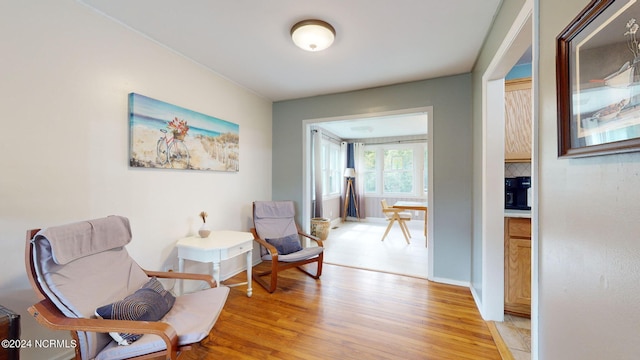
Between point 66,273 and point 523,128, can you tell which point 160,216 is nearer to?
point 66,273

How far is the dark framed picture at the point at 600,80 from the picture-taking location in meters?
0.64

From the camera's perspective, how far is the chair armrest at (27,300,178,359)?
3.76ft

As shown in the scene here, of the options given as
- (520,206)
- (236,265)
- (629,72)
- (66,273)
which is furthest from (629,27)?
(236,265)

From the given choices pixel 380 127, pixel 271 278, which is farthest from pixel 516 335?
pixel 380 127

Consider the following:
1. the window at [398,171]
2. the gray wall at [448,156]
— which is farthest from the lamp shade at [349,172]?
the gray wall at [448,156]

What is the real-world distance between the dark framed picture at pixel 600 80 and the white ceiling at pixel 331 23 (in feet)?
3.75

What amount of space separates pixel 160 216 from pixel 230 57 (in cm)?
169

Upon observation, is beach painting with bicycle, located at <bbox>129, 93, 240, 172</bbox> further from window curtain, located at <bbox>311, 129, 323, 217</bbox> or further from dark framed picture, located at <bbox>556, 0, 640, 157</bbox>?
dark framed picture, located at <bbox>556, 0, 640, 157</bbox>

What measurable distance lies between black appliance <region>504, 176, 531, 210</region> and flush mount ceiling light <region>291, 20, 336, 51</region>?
2.15 metres

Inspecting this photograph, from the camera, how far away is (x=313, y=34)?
1.93m

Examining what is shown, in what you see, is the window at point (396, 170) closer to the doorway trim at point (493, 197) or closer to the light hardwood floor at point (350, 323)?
the light hardwood floor at point (350, 323)

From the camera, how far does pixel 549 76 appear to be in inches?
41.8

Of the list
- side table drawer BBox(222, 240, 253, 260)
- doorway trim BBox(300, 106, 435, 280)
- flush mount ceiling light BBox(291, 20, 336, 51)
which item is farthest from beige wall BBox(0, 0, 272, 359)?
doorway trim BBox(300, 106, 435, 280)

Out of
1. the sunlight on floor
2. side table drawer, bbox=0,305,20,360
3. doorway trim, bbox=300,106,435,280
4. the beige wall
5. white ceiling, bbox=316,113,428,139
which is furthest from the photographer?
white ceiling, bbox=316,113,428,139
